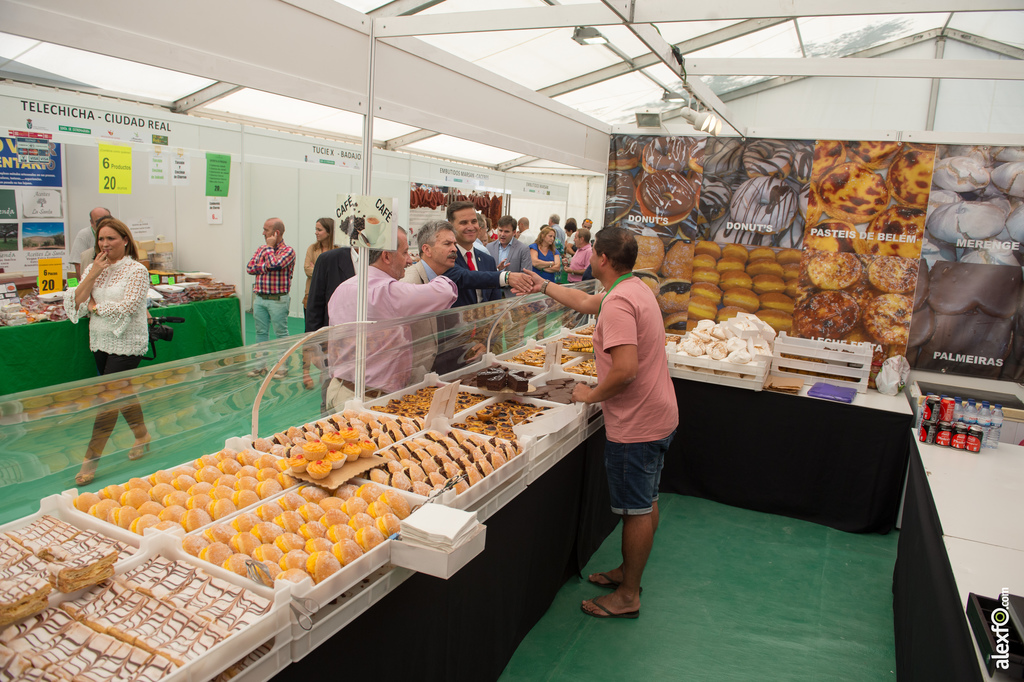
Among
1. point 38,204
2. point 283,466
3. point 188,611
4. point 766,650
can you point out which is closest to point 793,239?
point 766,650

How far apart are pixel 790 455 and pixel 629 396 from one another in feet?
7.65

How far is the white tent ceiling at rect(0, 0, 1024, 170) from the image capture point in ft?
9.99

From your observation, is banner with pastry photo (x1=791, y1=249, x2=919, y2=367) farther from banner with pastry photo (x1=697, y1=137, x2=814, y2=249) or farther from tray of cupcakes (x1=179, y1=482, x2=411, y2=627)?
tray of cupcakes (x1=179, y1=482, x2=411, y2=627)

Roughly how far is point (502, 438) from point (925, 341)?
197 inches

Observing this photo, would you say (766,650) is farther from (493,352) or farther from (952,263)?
(952,263)

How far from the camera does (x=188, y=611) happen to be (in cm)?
162

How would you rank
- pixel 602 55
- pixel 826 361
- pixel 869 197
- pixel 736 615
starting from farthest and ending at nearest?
pixel 602 55 < pixel 869 197 < pixel 826 361 < pixel 736 615

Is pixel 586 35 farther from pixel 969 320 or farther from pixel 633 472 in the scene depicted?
pixel 633 472

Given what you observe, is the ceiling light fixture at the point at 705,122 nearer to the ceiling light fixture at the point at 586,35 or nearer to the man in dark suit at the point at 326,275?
the ceiling light fixture at the point at 586,35

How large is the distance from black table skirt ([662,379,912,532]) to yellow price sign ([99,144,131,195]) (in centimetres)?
465

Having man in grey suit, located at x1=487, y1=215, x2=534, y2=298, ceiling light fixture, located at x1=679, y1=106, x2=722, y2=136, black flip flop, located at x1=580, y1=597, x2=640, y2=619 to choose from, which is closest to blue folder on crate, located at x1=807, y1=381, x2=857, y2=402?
ceiling light fixture, located at x1=679, y1=106, x2=722, y2=136

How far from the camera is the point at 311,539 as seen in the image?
2008 millimetres

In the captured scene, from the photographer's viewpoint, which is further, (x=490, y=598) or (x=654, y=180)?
(x=654, y=180)

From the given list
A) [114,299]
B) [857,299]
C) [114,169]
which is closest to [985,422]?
[857,299]
